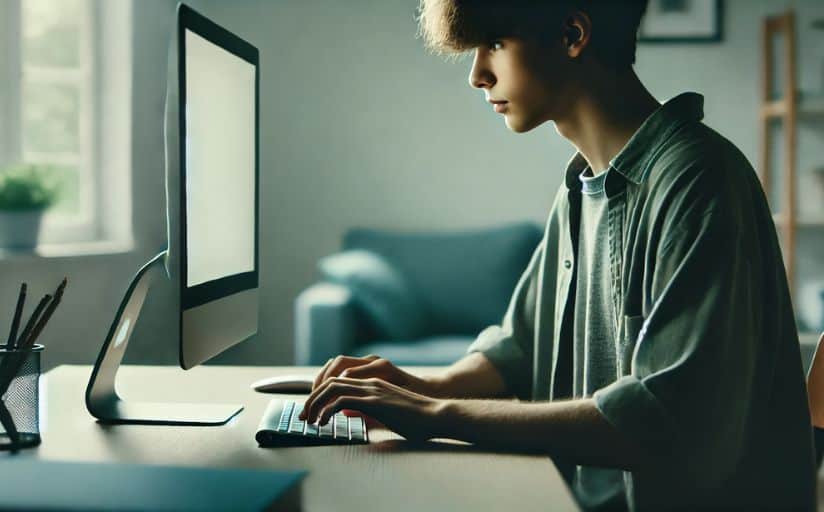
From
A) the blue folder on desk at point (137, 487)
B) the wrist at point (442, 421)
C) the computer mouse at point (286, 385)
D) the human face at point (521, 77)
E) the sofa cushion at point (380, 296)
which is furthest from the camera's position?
the sofa cushion at point (380, 296)

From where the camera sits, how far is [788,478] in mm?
1021

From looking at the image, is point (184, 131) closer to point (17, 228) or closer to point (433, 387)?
point (433, 387)

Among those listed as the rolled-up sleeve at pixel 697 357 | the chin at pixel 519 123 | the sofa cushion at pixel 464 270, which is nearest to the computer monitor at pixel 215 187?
the chin at pixel 519 123

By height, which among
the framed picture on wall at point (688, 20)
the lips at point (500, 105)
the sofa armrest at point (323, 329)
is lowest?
the sofa armrest at point (323, 329)

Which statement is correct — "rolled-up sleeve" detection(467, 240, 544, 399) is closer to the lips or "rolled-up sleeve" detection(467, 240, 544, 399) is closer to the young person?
the young person

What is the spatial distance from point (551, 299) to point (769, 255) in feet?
1.40

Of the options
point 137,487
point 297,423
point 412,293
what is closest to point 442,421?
point 297,423

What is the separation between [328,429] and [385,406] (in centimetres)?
10

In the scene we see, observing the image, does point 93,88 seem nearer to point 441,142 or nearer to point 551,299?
point 441,142

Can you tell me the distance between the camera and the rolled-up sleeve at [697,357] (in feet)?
2.84

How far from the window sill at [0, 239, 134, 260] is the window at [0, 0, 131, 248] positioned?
2.1 inches

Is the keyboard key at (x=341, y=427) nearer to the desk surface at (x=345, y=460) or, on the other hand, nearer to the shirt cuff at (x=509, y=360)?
the desk surface at (x=345, y=460)

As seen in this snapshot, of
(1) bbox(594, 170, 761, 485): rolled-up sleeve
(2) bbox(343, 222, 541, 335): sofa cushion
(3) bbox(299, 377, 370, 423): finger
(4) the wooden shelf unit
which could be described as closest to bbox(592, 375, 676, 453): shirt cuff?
(1) bbox(594, 170, 761, 485): rolled-up sleeve

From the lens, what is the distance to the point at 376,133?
3.86m
